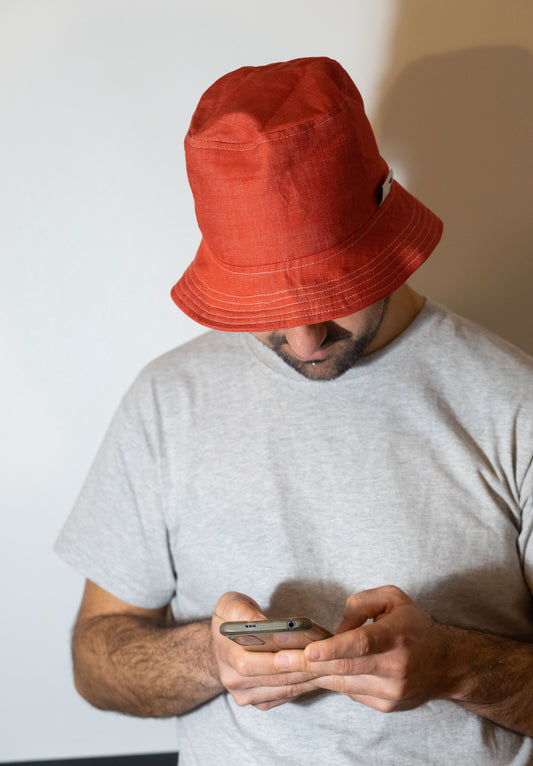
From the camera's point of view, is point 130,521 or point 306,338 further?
point 130,521

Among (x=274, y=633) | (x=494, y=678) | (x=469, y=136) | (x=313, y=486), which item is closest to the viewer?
(x=274, y=633)

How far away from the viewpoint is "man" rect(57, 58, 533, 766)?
1049 millimetres

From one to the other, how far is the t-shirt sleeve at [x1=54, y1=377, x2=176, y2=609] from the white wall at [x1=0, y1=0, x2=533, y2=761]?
31 centimetres

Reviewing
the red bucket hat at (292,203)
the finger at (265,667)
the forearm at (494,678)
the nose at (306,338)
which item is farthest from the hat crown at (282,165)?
the forearm at (494,678)

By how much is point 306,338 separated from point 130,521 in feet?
1.73

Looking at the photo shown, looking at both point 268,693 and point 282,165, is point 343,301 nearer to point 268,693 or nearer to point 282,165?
point 282,165

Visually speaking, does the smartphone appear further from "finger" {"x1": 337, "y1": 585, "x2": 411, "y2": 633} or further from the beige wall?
the beige wall

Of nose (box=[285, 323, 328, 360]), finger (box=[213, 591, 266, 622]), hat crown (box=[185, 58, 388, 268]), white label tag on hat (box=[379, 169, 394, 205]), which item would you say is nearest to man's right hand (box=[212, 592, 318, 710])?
finger (box=[213, 591, 266, 622])

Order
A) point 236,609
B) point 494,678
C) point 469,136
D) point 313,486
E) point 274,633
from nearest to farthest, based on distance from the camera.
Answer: point 274,633 < point 236,609 < point 494,678 < point 313,486 < point 469,136

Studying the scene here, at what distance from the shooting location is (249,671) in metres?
1.05

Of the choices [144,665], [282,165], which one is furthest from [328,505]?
[282,165]

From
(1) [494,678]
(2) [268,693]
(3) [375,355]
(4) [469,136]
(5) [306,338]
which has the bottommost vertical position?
(1) [494,678]

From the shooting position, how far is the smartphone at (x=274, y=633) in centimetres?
93

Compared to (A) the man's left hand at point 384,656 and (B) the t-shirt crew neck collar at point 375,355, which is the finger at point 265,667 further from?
(B) the t-shirt crew neck collar at point 375,355
